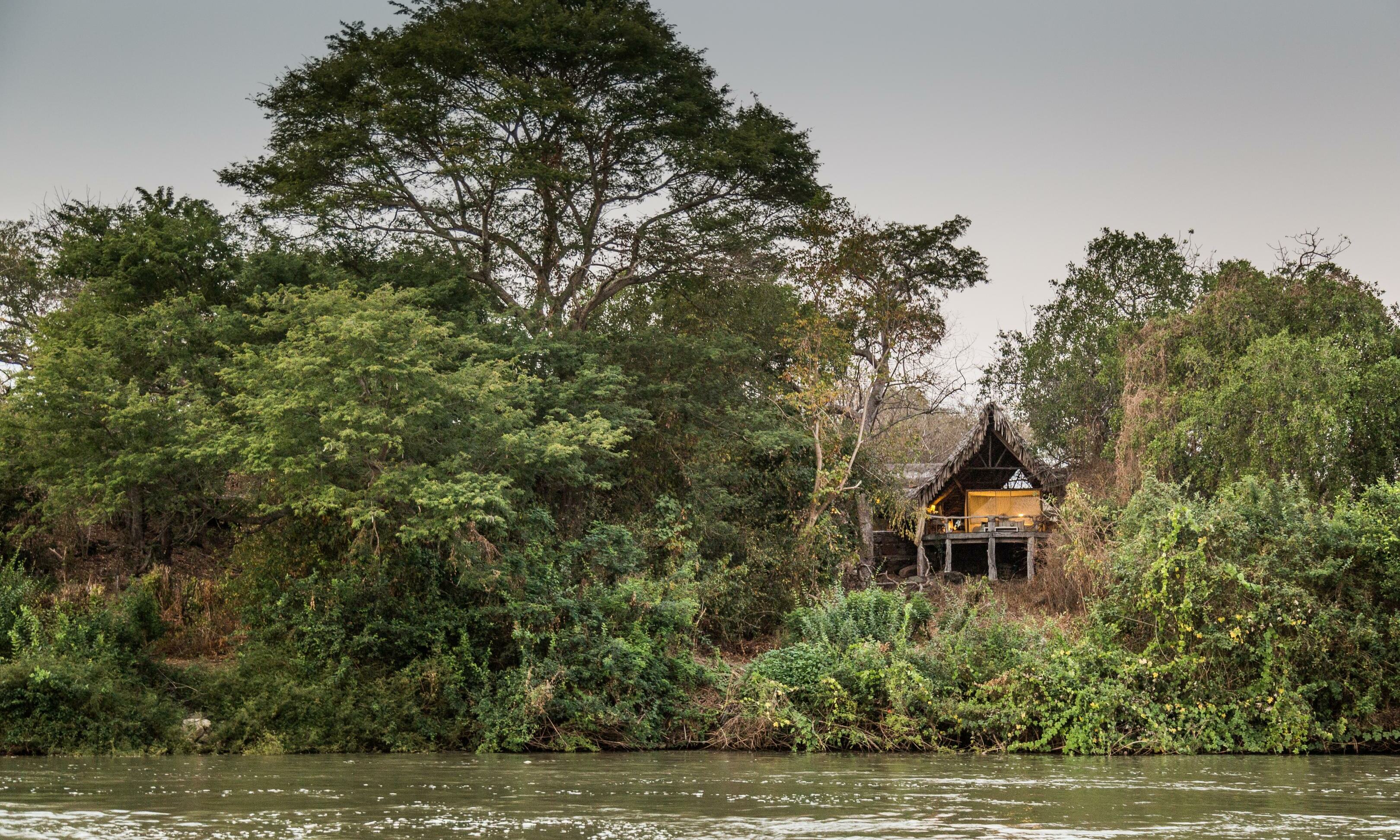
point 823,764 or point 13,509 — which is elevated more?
point 13,509

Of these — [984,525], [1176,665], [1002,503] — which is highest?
[1002,503]

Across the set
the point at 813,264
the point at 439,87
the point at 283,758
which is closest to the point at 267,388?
the point at 283,758

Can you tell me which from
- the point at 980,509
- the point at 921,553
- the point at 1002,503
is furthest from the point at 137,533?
the point at 1002,503

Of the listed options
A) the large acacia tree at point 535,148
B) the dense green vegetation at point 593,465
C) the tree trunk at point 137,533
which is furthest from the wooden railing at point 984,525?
the tree trunk at point 137,533

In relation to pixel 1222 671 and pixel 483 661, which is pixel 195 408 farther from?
pixel 1222 671

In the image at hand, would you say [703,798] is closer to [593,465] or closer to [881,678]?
[881,678]

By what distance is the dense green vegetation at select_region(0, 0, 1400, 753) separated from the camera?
17.6 meters

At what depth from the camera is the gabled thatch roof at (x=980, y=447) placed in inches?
1286

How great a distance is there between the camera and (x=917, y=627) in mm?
20562

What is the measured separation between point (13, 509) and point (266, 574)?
6.61 metres

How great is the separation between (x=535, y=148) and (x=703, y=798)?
16.8 metres

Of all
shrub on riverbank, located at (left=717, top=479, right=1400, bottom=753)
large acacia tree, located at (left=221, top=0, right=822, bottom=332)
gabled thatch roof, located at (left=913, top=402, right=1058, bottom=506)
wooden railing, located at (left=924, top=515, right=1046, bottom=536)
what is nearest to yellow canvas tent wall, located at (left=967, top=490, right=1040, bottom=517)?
wooden railing, located at (left=924, top=515, right=1046, bottom=536)

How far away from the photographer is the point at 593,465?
2406cm

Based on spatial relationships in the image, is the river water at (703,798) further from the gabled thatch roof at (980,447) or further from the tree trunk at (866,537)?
the gabled thatch roof at (980,447)
